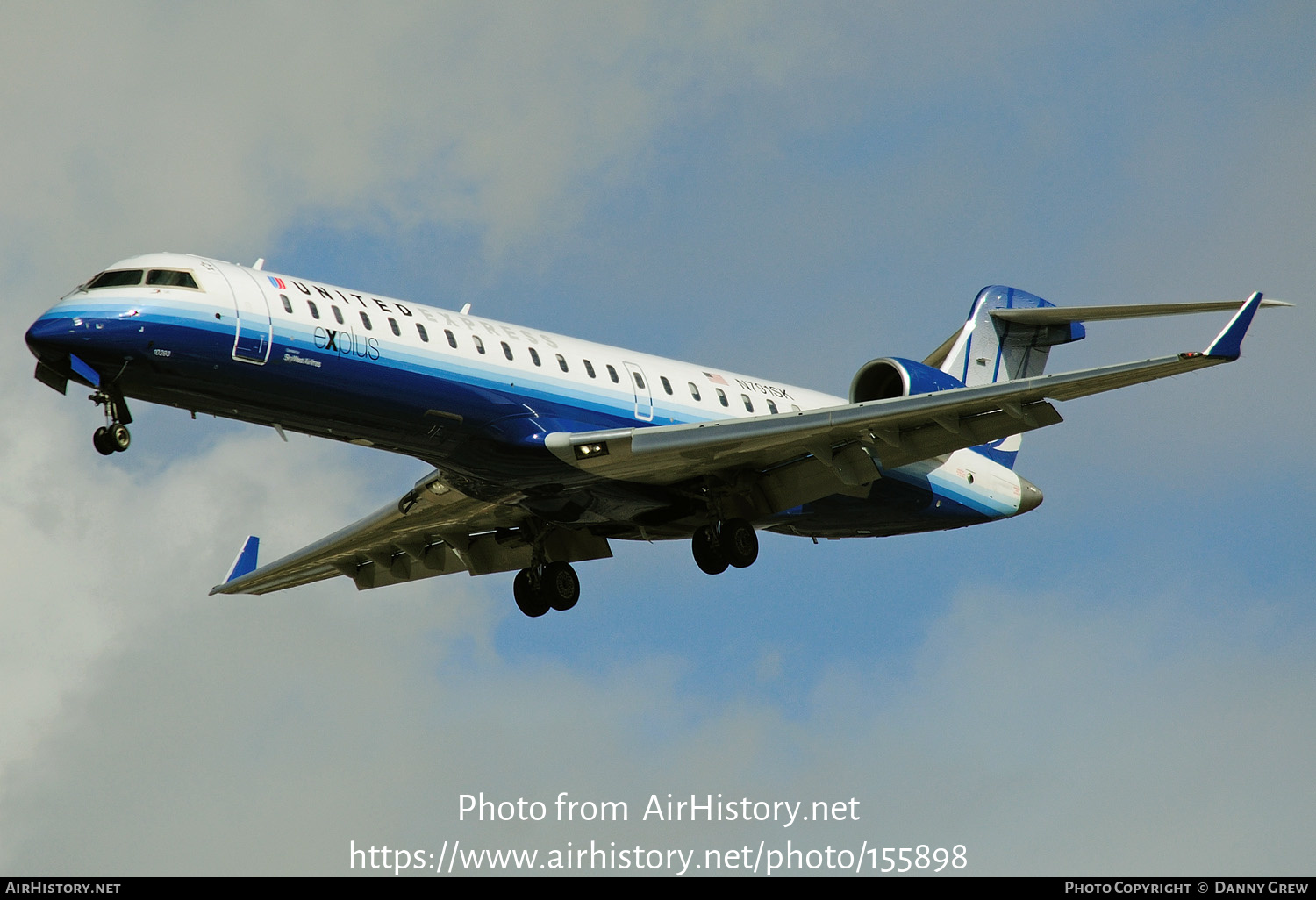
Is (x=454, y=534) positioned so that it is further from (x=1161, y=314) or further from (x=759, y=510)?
(x=1161, y=314)

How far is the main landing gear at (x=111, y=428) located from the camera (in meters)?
20.5

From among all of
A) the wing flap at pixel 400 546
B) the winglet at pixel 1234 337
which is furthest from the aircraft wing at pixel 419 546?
the winglet at pixel 1234 337

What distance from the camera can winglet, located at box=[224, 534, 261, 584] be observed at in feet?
98.5

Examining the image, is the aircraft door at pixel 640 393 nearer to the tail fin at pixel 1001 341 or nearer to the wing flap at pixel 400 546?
the wing flap at pixel 400 546

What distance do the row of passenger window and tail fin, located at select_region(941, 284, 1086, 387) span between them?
3.83 metres

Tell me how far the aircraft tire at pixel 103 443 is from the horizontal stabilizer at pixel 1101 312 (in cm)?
1357

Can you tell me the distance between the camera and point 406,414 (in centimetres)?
2200

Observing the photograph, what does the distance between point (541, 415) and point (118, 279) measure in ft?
18.0

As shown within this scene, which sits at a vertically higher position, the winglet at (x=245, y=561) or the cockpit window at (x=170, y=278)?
the winglet at (x=245, y=561)

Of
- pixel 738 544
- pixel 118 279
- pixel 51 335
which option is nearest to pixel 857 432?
pixel 738 544

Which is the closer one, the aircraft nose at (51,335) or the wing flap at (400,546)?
the aircraft nose at (51,335)

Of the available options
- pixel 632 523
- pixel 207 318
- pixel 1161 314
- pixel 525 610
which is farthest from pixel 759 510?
pixel 207 318

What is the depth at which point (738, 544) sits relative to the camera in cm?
2472

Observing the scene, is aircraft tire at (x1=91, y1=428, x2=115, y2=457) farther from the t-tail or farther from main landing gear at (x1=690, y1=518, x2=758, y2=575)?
the t-tail
